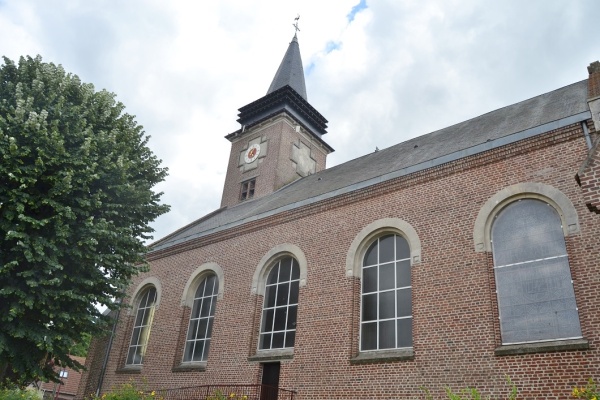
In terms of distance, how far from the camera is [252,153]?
25453 millimetres

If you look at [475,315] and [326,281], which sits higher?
[326,281]

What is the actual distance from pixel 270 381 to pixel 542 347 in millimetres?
7189

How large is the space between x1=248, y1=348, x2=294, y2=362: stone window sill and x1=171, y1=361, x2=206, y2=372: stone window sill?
214 centimetres

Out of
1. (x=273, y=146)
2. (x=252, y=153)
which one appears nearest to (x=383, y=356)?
(x=273, y=146)

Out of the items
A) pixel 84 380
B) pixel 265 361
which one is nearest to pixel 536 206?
pixel 265 361

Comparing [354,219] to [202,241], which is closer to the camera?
[354,219]

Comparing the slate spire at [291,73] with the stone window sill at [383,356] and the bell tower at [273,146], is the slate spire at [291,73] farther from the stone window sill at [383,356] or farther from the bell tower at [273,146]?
the stone window sill at [383,356]

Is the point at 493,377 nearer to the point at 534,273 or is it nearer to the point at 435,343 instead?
the point at 435,343

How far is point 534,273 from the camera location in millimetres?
10008

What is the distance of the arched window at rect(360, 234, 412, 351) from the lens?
1156cm

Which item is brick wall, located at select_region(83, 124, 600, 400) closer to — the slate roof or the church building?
the church building

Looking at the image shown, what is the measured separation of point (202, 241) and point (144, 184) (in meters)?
4.68

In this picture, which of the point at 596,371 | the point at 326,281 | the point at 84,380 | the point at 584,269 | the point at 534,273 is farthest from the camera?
the point at 84,380

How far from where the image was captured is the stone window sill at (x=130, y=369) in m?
17.1
